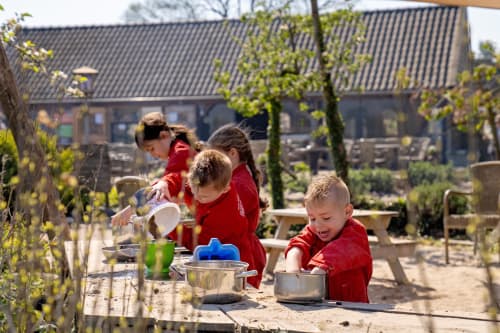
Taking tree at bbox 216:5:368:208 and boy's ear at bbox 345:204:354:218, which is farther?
tree at bbox 216:5:368:208

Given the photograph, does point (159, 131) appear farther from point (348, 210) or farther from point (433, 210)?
point (433, 210)

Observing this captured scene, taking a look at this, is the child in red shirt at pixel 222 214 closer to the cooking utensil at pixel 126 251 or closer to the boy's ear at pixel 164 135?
the cooking utensil at pixel 126 251

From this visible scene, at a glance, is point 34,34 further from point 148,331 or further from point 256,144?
point 148,331

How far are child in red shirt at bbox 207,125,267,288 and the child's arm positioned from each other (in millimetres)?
1023

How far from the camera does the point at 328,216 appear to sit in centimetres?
325

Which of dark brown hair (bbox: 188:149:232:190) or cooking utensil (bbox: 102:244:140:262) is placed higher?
dark brown hair (bbox: 188:149:232:190)

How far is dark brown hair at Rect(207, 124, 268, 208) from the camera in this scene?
15.0 feet

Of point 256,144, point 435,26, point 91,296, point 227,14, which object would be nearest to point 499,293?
point 91,296

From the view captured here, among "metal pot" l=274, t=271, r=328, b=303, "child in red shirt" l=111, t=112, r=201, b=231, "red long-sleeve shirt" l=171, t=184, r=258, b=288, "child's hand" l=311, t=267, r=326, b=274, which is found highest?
"child in red shirt" l=111, t=112, r=201, b=231

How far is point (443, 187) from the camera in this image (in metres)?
11.5

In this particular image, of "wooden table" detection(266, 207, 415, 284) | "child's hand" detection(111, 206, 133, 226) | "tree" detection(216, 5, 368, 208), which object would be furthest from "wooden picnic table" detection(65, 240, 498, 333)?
"tree" detection(216, 5, 368, 208)

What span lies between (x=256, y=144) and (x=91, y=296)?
659 inches

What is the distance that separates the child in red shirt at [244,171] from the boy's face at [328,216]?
40.7 inches

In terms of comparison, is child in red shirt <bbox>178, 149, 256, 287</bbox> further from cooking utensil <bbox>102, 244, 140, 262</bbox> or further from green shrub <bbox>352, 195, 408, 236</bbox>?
green shrub <bbox>352, 195, 408, 236</bbox>
